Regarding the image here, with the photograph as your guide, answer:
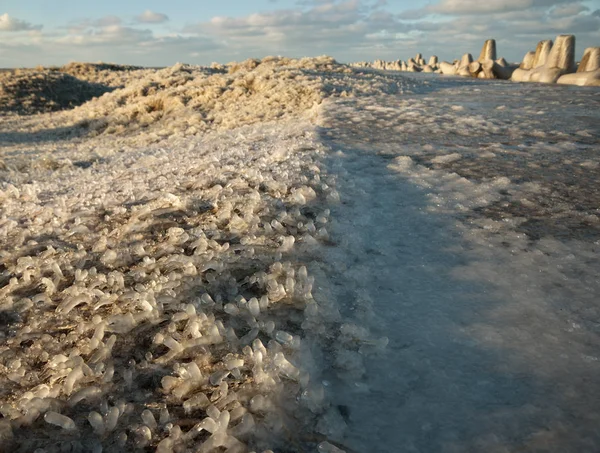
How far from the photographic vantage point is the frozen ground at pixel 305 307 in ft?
4.88

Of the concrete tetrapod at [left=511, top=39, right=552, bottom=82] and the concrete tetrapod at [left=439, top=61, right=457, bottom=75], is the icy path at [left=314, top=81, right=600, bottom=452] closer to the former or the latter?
the concrete tetrapod at [left=511, top=39, right=552, bottom=82]

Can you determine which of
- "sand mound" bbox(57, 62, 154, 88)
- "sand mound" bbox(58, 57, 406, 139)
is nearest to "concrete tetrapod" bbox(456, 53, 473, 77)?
"sand mound" bbox(58, 57, 406, 139)

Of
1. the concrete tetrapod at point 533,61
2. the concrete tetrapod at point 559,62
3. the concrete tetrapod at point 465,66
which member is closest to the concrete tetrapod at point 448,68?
the concrete tetrapod at point 465,66

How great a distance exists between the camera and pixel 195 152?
4949 millimetres

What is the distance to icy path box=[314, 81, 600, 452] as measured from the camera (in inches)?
57.6

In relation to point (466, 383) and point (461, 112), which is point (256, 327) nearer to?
point (466, 383)

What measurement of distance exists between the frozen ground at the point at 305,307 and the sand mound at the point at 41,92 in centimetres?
1381

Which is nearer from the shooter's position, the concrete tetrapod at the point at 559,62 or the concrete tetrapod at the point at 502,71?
the concrete tetrapod at the point at 559,62

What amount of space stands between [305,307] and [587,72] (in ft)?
52.1

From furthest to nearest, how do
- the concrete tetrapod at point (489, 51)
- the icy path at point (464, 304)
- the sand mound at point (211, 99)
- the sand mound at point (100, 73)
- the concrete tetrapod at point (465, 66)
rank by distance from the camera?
the concrete tetrapod at point (489, 51)
the concrete tetrapod at point (465, 66)
the sand mound at point (100, 73)
the sand mound at point (211, 99)
the icy path at point (464, 304)

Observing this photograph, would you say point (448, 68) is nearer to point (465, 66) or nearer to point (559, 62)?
point (465, 66)

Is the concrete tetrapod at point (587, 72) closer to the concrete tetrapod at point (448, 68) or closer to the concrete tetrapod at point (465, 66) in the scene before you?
the concrete tetrapod at point (465, 66)

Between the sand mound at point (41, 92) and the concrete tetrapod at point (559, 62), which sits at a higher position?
the concrete tetrapod at point (559, 62)

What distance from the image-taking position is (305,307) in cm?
198
